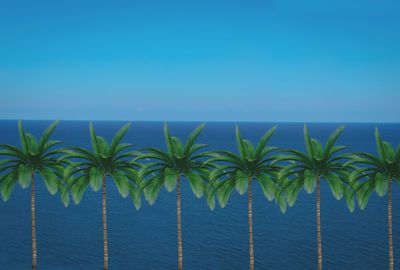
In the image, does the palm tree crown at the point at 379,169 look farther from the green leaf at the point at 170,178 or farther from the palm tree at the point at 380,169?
the green leaf at the point at 170,178

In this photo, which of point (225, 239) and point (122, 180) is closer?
point (122, 180)

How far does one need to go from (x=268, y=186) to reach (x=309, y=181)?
10.5ft

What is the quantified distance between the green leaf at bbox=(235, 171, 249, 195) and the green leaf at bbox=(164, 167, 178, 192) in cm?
486

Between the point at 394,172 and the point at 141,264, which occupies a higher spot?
the point at 394,172

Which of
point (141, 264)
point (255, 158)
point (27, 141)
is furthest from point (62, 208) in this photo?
point (255, 158)

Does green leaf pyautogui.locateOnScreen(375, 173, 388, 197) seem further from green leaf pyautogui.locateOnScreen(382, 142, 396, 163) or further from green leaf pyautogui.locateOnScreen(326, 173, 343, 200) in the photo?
green leaf pyautogui.locateOnScreen(326, 173, 343, 200)

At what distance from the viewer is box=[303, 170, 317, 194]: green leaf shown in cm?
3634

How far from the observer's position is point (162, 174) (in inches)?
1469

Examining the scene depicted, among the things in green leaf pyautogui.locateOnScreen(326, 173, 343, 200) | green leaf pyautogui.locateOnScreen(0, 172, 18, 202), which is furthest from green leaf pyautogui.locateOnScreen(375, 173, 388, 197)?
green leaf pyautogui.locateOnScreen(0, 172, 18, 202)

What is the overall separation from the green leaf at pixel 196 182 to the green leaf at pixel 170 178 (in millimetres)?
1125

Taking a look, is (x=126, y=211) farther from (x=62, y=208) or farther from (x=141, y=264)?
(x=141, y=264)

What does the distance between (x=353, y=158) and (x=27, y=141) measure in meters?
25.6

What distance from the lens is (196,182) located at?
37.1 metres

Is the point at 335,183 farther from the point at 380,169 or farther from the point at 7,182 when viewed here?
the point at 7,182
